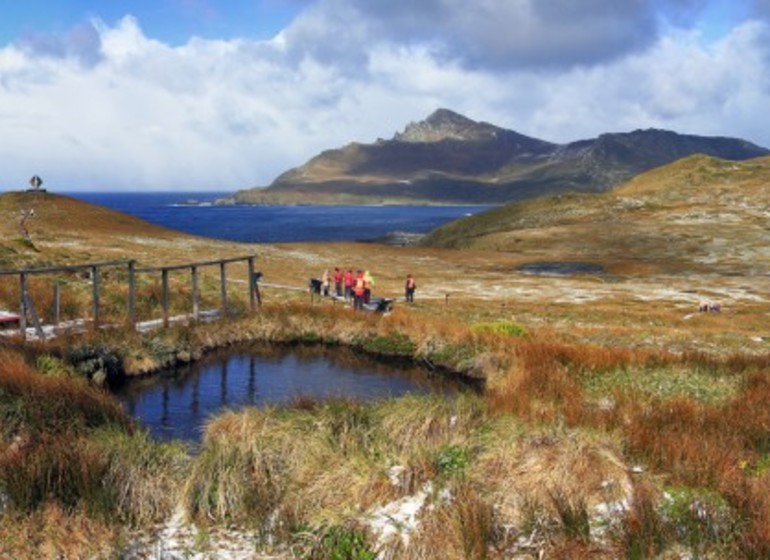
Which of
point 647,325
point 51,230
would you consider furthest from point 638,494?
point 51,230

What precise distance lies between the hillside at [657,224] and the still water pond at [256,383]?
6378 centimetres

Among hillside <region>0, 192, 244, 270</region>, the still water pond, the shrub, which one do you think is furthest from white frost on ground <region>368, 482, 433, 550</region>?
hillside <region>0, 192, 244, 270</region>

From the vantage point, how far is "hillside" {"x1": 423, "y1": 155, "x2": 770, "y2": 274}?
3880 inches

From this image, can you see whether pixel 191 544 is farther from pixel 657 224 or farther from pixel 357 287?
pixel 657 224

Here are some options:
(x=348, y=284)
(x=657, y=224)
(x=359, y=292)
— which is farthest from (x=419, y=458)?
(x=657, y=224)

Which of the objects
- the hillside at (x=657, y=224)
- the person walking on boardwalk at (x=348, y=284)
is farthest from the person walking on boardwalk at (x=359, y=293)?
the hillside at (x=657, y=224)

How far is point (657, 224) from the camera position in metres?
123

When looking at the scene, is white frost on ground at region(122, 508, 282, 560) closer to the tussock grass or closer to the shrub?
the tussock grass

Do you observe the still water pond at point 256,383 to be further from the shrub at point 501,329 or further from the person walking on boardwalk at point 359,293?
the person walking on boardwalk at point 359,293

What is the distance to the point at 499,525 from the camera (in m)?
10.5

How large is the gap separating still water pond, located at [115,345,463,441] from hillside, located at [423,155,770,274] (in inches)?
2511

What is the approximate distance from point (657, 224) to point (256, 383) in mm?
110043

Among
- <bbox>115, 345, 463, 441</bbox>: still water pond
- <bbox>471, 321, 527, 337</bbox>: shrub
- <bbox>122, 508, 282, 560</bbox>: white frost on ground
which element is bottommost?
<bbox>115, 345, 463, 441</bbox>: still water pond

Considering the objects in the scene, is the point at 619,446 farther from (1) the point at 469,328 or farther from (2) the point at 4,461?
(1) the point at 469,328
